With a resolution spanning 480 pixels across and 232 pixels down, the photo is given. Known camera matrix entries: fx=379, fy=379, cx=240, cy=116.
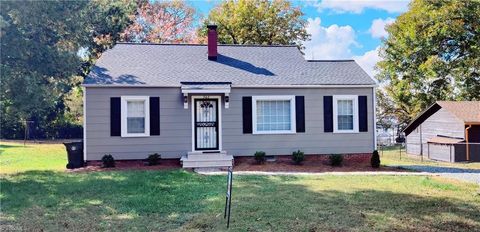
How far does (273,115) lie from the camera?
514 inches

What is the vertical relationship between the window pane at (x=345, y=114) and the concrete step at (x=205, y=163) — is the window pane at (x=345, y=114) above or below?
above

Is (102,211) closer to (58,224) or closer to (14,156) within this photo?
(58,224)

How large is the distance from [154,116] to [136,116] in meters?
0.59

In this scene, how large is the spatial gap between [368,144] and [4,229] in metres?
11.3

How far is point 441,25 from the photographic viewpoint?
24797 millimetres

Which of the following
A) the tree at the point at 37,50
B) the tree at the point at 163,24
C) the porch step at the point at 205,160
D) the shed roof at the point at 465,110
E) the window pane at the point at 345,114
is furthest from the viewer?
the tree at the point at 163,24

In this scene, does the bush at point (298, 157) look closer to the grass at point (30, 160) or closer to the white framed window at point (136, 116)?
the white framed window at point (136, 116)

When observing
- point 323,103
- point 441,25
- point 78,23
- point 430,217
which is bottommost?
point 430,217

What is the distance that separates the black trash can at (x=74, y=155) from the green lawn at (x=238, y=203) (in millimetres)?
1879

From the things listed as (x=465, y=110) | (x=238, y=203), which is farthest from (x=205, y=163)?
(x=465, y=110)

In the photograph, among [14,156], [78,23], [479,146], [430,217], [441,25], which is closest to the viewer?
[430,217]

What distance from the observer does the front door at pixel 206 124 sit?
1277 centimetres

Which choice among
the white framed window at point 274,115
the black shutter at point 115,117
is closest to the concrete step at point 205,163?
the white framed window at point 274,115

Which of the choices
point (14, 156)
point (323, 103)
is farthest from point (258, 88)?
point (14, 156)
